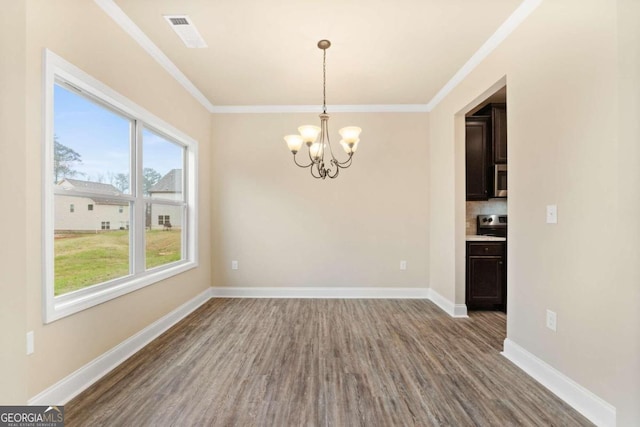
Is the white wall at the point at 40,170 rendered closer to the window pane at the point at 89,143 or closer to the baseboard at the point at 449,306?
the window pane at the point at 89,143

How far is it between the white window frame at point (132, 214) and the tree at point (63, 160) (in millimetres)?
165

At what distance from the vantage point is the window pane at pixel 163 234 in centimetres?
298

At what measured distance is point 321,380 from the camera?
2.08 metres

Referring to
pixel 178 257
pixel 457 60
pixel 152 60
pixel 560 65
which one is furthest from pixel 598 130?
pixel 178 257

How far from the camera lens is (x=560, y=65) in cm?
191

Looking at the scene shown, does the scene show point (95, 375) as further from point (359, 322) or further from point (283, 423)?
point (359, 322)

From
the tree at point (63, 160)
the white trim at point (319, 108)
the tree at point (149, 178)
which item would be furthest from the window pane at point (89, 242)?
the white trim at point (319, 108)

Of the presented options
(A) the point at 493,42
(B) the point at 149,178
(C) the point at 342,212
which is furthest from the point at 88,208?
(A) the point at 493,42

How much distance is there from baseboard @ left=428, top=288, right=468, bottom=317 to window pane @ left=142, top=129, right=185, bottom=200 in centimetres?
367

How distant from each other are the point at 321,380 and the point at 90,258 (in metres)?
1.98

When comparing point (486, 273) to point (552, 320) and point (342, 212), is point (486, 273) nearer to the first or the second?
point (552, 320)

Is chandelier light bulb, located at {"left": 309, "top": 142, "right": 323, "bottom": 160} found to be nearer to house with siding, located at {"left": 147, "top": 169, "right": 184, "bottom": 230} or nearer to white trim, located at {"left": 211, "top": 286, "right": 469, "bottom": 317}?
house with siding, located at {"left": 147, "top": 169, "right": 184, "bottom": 230}

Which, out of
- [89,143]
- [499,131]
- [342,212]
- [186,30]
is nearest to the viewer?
[89,143]

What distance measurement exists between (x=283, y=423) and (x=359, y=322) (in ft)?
5.67
